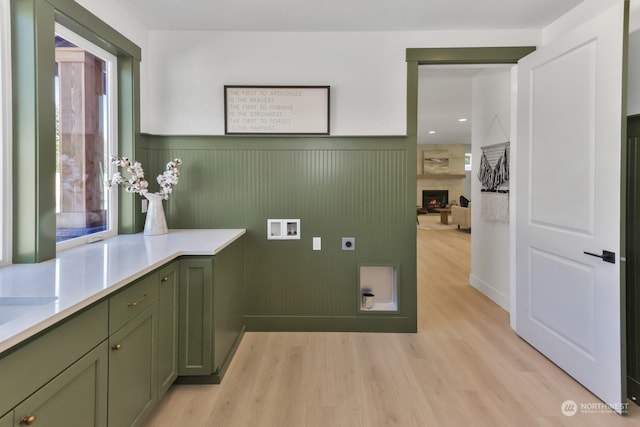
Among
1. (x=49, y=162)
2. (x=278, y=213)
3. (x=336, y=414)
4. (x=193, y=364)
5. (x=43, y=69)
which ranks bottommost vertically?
(x=336, y=414)

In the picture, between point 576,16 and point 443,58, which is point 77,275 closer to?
point 443,58

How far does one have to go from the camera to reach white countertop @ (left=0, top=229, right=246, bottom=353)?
1071 millimetres

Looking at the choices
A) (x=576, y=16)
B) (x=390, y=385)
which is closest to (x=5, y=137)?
(x=390, y=385)

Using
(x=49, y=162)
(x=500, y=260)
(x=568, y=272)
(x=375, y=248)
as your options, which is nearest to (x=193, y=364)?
(x=49, y=162)

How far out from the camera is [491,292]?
12.8 feet

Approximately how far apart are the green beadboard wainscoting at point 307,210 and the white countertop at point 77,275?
535mm

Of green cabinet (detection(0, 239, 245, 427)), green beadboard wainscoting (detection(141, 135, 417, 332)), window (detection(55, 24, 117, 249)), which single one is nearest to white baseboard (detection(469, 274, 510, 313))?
green beadboard wainscoting (detection(141, 135, 417, 332))

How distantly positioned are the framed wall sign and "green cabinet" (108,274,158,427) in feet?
5.25

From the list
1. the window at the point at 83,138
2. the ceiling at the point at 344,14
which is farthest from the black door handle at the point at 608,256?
the window at the point at 83,138

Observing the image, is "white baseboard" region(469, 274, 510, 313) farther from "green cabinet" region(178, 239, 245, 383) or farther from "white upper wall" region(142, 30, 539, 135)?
"green cabinet" region(178, 239, 245, 383)

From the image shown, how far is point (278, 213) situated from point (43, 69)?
1782 millimetres

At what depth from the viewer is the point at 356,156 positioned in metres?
3.03

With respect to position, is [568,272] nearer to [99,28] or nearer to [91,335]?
[91,335]

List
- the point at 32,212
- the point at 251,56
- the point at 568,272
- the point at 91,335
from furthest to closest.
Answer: the point at 251,56
the point at 568,272
the point at 32,212
the point at 91,335
